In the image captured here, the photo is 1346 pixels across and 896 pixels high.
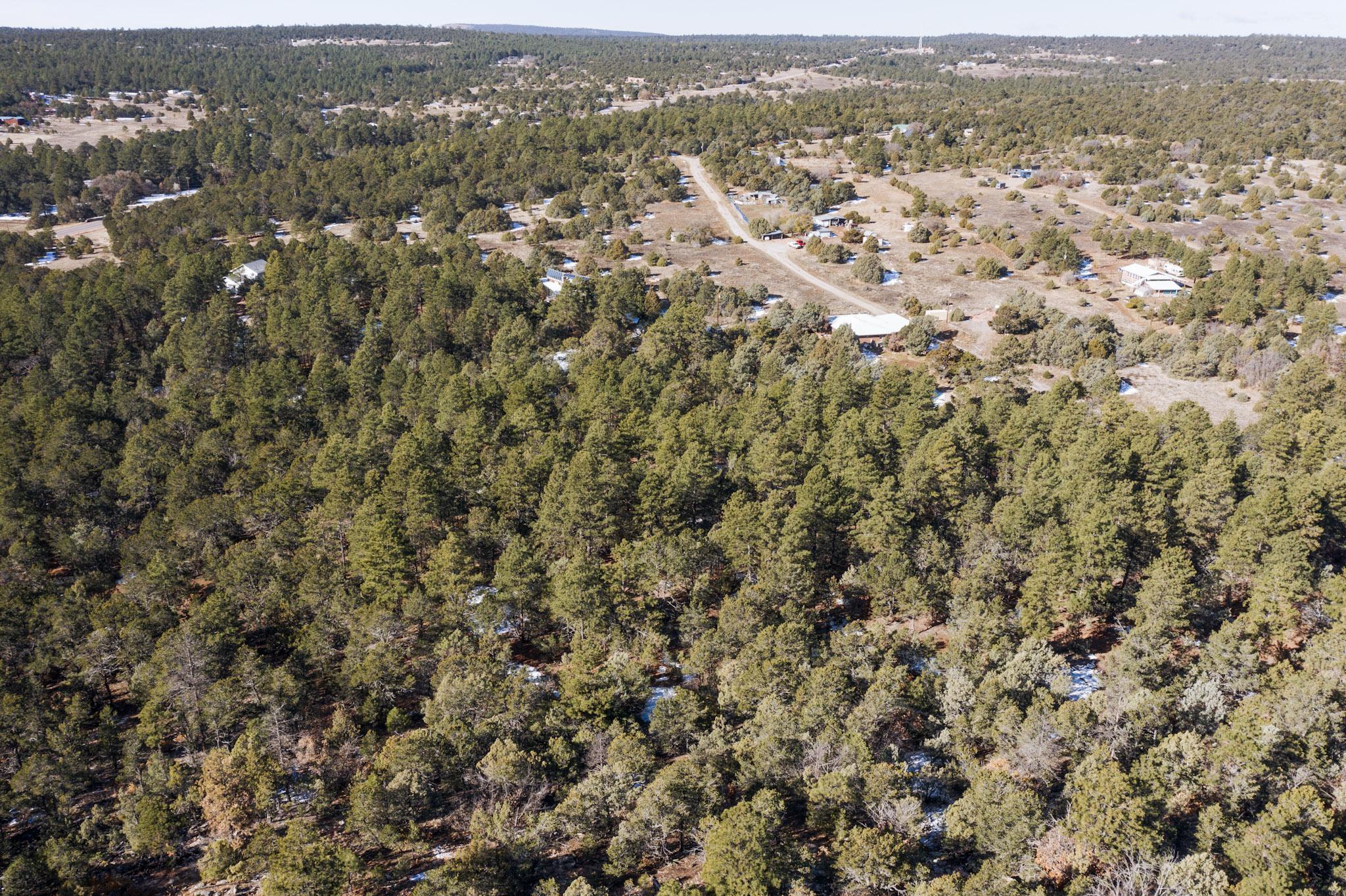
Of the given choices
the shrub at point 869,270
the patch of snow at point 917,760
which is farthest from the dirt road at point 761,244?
the patch of snow at point 917,760

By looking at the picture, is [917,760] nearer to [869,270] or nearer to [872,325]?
[872,325]

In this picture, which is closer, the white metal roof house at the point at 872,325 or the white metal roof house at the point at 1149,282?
the white metal roof house at the point at 872,325

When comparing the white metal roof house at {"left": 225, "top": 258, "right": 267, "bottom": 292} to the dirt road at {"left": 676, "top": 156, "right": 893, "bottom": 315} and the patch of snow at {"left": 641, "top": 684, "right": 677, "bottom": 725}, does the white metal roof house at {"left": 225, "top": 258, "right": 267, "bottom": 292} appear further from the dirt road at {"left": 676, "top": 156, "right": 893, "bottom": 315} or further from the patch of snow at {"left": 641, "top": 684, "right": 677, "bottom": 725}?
the patch of snow at {"left": 641, "top": 684, "right": 677, "bottom": 725}

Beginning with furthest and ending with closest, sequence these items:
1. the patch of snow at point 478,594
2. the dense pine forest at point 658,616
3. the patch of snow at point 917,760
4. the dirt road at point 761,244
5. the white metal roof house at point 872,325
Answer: the dirt road at point 761,244, the white metal roof house at point 872,325, the patch of snow at point 478,594, the patch of snow at point 917,760, the dense pine forest at point 658,616

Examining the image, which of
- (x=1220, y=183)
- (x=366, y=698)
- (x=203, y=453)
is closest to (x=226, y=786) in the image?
(x=366, y=698)

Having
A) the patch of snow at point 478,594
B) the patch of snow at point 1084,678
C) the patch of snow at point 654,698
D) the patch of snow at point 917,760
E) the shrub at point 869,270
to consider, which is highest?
the shrub at point 869,270

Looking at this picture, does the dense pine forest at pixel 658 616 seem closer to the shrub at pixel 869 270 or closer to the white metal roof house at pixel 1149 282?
the white metal roof house at pixel 1149 282

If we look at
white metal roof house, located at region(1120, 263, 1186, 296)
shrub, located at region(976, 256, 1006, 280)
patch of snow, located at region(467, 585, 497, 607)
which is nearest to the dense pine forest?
patch of snow, located at region(467, 585, 497, 607)
